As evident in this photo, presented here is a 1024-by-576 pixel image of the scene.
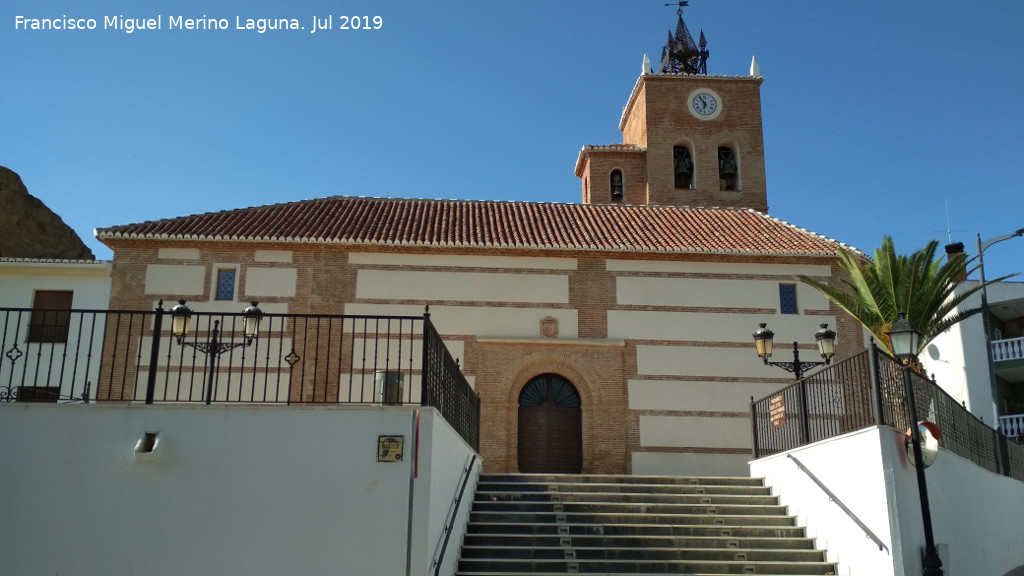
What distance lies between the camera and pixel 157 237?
63.7 ft


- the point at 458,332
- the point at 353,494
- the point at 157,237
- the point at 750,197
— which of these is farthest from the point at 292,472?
the point at 750,197

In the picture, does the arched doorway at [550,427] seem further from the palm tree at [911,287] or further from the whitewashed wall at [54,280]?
the whitewashed wall at [54,280]

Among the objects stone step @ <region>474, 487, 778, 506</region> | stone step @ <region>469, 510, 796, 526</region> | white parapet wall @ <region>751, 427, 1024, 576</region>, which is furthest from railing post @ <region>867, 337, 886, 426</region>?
stone step @ <region>474, 487, 778, 506</region>

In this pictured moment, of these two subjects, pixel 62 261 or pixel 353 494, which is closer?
pixel 353 494

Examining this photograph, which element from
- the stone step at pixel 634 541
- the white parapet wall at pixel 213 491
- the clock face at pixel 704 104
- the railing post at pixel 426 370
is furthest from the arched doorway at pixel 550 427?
the clock face at pixel 704 104

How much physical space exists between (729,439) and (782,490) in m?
6.43

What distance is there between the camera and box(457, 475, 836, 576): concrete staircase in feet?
35.3

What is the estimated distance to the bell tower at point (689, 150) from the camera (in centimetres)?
2755

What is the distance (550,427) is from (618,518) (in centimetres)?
745

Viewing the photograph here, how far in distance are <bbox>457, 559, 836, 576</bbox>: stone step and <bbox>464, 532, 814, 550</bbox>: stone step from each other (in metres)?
0.52

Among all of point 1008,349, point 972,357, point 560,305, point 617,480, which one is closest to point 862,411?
point 617,480

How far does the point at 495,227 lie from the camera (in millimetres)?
21391

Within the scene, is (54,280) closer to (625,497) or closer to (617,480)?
(617,480)

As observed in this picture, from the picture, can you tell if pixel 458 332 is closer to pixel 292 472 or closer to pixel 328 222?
pixel 328 222
